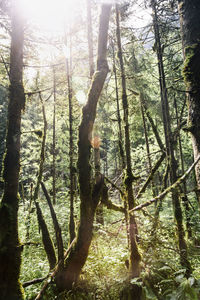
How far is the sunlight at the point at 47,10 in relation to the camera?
5.47m

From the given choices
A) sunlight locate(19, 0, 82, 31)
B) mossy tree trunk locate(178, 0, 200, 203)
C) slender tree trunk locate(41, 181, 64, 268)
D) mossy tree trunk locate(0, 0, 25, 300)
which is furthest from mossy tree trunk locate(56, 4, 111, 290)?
sunlight locate(19, 0, 82, 31)

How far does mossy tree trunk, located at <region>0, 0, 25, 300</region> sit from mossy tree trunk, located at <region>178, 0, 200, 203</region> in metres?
4.14

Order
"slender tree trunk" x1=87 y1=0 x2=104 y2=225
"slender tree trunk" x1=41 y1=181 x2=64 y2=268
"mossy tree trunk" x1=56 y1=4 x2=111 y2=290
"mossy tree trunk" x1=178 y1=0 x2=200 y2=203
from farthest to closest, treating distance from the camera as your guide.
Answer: "slender tree trunk" x1=87 y1=0 x2=104 y2=225
"mossy tree trunk" x1=56 y1=4 x2=111 y2=290
"slender tree trunk" x1=41 y1=181 x2=64 y2=268
"mossy tree trunk" x1=178 y1=0 x2=200 y2=203

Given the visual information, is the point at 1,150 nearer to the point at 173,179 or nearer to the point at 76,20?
the point at 76,20

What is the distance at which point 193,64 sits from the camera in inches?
115

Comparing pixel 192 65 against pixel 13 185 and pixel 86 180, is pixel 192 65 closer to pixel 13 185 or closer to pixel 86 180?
pixel 86 180

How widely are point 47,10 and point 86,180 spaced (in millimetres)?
6461

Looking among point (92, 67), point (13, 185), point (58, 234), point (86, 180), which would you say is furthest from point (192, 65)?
point (92, 67)

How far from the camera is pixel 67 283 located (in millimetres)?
4277

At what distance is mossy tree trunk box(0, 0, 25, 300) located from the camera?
4.30m

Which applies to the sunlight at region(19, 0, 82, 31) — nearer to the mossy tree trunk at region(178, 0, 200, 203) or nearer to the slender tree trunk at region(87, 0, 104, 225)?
the slender tree trunk at region(87, 0, 104, 225)

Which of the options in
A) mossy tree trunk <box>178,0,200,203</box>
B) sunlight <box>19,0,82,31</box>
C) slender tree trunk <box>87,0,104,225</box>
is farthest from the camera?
slender tree trunk <box>87,0,104,225</box>

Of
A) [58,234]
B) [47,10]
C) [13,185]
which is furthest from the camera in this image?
[47,10]

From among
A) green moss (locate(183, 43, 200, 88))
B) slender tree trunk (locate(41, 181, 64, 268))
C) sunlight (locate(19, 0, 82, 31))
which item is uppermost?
sunlight (locate(19, 0, 82, 31))
